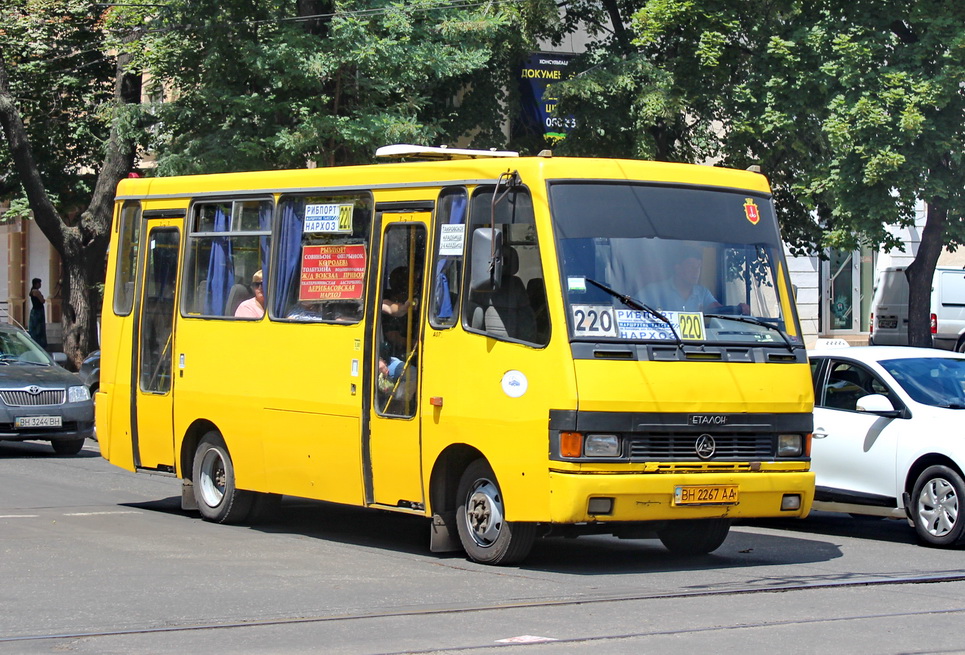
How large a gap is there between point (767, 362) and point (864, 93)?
13.2 metres

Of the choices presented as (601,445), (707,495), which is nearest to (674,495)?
(707,495)

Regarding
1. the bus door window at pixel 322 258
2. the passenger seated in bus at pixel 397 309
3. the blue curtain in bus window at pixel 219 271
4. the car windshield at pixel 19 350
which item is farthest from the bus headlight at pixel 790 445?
the car windshield at pixel 19 350

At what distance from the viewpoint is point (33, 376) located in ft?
60.3

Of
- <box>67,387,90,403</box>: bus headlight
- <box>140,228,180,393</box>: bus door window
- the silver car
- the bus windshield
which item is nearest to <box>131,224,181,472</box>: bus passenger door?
<box>140,228,180,393</box>: bus door window

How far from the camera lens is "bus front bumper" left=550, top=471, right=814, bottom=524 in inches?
368

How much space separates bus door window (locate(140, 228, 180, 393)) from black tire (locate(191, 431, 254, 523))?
0.73 metres

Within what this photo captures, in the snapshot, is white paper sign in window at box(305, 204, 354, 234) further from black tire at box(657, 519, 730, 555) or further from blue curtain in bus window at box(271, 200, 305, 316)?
black tire at box(657, 519, 730, 555)

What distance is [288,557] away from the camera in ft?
34.7

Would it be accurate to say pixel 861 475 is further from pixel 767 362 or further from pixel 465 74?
pixel 465 74

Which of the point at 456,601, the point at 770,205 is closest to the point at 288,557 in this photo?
the point at 456,601

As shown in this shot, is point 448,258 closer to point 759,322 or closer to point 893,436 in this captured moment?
point 759,322

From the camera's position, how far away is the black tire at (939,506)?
37.4 feet

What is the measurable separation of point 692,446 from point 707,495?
1.09ft

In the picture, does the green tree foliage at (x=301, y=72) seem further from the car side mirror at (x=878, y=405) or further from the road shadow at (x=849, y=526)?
the car side mirror at (x=878, y=405)
